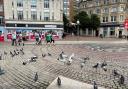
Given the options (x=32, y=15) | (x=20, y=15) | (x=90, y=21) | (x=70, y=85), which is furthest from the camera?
(x=90, y=21)

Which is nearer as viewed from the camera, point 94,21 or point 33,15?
point 33,15

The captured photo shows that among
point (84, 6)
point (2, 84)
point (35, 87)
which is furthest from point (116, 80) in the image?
point (84, 6)

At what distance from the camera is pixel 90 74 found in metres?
11.0

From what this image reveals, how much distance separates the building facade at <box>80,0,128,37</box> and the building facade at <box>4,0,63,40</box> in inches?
856

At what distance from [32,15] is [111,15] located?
28927 mm

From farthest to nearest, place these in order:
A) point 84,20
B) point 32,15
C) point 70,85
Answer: point 84,20
point 32,15
point 70,85

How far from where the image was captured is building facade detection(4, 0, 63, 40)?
183 ft

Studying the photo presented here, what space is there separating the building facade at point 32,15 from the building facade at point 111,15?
21743 mm

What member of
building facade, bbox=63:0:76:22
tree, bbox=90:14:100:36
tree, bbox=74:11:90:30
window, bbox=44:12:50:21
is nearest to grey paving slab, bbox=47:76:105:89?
window, bbox=44:12:50:21

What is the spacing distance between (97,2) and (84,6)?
27.8ft

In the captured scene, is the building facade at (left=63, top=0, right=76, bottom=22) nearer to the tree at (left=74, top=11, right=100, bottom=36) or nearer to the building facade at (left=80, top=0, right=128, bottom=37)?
the building facade at (left=80, top=0, right=128, bottom=37)

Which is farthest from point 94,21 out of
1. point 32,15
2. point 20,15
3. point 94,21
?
point 20,15

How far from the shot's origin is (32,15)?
57594 mm

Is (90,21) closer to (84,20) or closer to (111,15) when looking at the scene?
(84,20)
